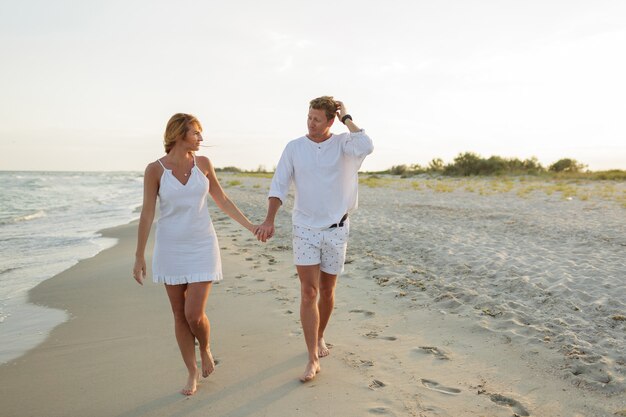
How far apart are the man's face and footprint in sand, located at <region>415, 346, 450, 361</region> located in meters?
1.95

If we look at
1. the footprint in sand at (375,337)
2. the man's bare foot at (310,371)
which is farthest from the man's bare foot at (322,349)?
the footprint in sand at (375,337)

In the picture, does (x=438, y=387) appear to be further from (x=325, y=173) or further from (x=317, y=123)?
(x=317, y=123)

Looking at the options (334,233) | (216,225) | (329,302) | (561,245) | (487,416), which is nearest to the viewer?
(487,416)

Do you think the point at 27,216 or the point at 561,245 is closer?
the point at 561,245

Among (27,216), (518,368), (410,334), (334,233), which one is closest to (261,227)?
(334,233)

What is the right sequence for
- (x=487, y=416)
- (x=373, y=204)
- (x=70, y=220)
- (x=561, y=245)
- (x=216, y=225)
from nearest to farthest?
(x=487, y=416) < (x=561, y=245) < (x=216, y=225) < (x=70, y=220) < (x=373, y=204)

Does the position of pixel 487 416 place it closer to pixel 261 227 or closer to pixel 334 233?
pixel 334 233

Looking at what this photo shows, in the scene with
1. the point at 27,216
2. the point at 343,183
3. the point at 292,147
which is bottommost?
the point at 27,216

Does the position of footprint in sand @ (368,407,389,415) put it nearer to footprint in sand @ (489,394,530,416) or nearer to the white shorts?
footprint in sand @ (489,394,530,416)

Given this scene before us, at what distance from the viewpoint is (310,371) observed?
11.8ft

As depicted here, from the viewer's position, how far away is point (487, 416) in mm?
3064

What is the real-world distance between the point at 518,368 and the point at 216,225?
9055 millimetres

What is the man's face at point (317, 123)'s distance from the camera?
11.9ft

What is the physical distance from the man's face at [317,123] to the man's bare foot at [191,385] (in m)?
1.87
